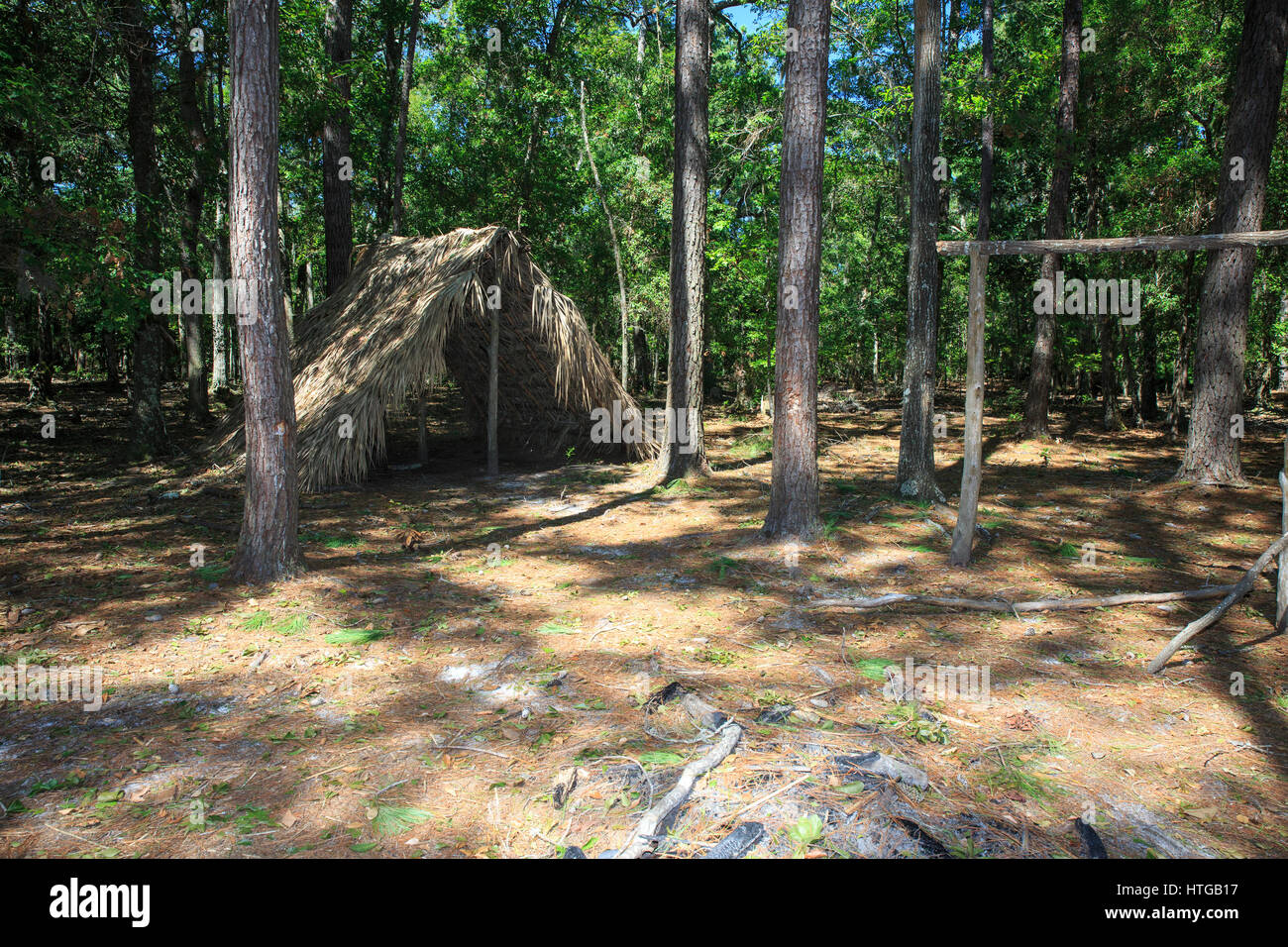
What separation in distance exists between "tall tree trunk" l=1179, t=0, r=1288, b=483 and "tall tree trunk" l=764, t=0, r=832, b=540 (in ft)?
19.0

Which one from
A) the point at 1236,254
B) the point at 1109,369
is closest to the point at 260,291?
the point at 1236,254

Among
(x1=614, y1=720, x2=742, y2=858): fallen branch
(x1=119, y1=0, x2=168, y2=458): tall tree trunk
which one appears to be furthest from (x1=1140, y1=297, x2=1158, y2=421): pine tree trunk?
(x1=119, y1=0, x2=168, y2=458): tall tree trunk

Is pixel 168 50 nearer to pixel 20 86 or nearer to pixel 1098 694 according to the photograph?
pixel 20 86

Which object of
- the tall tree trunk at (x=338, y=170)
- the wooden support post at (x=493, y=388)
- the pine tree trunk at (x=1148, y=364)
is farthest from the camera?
the pine tree trunk at (x=1148, y=364)

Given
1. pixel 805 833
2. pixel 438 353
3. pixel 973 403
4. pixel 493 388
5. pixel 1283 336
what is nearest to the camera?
pixel 805 833

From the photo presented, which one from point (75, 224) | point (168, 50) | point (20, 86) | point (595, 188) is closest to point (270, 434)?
point (75, 224)

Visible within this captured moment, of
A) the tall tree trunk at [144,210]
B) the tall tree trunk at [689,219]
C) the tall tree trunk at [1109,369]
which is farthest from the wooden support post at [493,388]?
the tall tree trunk at [1109,369]

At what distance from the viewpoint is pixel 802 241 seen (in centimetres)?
692

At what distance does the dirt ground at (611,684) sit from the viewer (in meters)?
3.11

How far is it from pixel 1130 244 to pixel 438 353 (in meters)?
7.18

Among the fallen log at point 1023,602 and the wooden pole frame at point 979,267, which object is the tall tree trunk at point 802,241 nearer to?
the wooden pole frame at point 979,267

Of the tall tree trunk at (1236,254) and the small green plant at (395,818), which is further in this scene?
the tall tree trunk at (1236,254)

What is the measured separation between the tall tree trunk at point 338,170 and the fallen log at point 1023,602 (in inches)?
414

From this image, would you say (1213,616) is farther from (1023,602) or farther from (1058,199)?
(1058,199)
